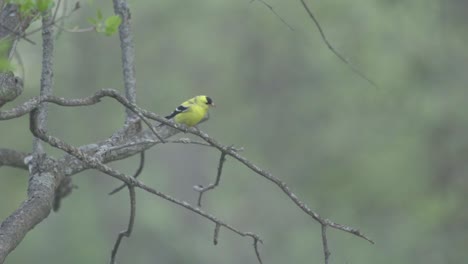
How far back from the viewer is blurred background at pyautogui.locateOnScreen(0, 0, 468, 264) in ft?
56.7

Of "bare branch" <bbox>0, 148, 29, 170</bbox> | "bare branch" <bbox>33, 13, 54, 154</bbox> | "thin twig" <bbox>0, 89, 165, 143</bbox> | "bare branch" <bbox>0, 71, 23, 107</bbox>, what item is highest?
"thin twig" <bbox>0, 89, 165, 143</bbox>

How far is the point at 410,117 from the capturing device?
1802 cm

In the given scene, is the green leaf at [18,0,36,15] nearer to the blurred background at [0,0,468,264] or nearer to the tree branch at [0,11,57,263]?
the tree branch at [0,11,57,263]

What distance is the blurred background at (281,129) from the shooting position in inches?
681

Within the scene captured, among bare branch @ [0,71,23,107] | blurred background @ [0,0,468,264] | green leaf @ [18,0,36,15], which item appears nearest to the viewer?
green leaf @ [18,0,36,15]

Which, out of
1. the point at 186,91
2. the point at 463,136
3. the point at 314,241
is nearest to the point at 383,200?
the point at 314,241

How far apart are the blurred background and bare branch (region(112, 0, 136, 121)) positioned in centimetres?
1062

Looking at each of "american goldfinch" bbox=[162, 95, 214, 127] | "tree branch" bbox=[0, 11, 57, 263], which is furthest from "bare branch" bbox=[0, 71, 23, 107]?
"american goldfinch" bbox=[162, 95, 214, 127]

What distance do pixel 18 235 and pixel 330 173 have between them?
16.7 m

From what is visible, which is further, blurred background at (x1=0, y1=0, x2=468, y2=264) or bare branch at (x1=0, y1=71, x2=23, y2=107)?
blurred background at (x1=0, y1=0, x2=468, y2=264)

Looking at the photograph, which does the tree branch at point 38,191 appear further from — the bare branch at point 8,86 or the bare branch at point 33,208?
the bare branch at point 8,86

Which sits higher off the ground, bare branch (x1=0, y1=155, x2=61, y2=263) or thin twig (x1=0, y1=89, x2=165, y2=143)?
thin twig (x1=0, y1=89, x2=165, y2=143)

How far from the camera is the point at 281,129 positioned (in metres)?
22.4

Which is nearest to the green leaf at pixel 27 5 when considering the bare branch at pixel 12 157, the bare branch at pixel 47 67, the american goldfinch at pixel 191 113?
the bare branch at pixel 47 67
